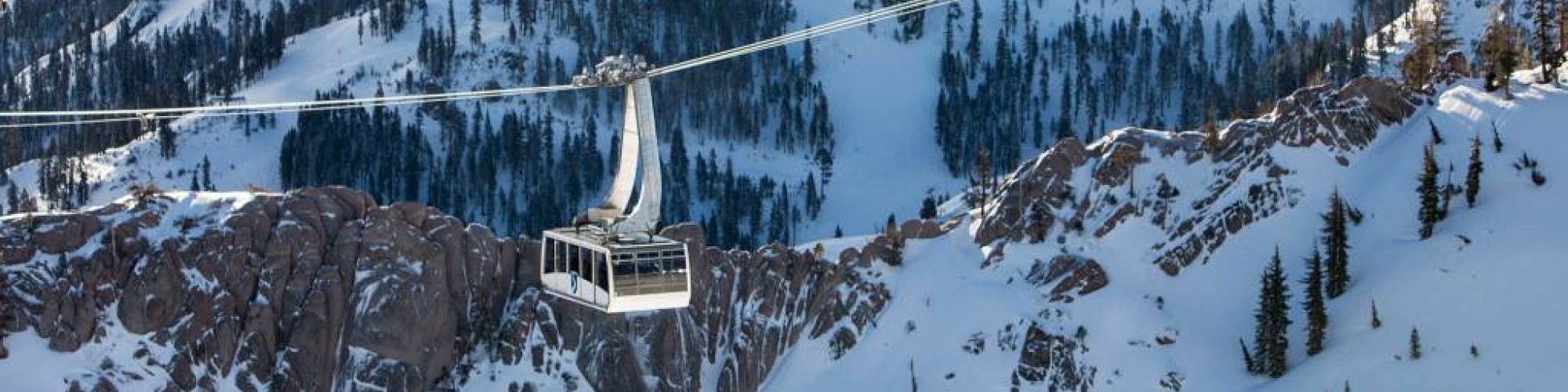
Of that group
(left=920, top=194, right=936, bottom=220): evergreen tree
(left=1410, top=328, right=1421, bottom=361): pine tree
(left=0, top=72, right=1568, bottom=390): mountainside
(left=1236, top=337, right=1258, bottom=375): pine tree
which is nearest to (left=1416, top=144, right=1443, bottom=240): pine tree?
(left=0, top=72, right=1568, bottom=390): mountainside

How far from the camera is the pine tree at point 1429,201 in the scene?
4729 inches

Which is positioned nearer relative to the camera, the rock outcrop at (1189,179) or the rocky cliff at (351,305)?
the rocky cliff at (351,305)

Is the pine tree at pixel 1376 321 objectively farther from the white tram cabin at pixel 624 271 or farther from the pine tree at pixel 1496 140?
the white tram cabin at pixel 624 271

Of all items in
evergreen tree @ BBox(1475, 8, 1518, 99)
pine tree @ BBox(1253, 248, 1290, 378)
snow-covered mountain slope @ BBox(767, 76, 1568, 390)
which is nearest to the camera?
snow-covered mountain slope @ BBox(767, 76, 1568, 390)

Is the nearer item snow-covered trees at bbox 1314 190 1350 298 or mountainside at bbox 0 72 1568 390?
mountainside at bbox 0 72 1568 390

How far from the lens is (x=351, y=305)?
125 metres

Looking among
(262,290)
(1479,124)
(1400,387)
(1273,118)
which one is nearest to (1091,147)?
(1273,118)

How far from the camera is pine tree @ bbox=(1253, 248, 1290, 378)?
117000 mm

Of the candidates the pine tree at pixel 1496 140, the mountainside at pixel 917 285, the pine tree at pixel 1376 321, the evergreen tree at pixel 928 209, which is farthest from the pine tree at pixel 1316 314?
the evergreen tree at pixel 928 209

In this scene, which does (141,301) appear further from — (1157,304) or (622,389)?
(1157,304)

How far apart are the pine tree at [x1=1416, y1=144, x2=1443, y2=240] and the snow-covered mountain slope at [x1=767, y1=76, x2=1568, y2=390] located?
70cm

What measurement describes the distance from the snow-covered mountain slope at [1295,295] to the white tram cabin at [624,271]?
3732 centimetres

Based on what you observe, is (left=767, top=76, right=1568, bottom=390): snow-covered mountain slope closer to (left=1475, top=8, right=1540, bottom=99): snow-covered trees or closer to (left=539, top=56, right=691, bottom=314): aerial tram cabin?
(left=1475, top=8, right=1540, bottom=99): snow-covered trees

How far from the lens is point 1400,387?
359 feet
